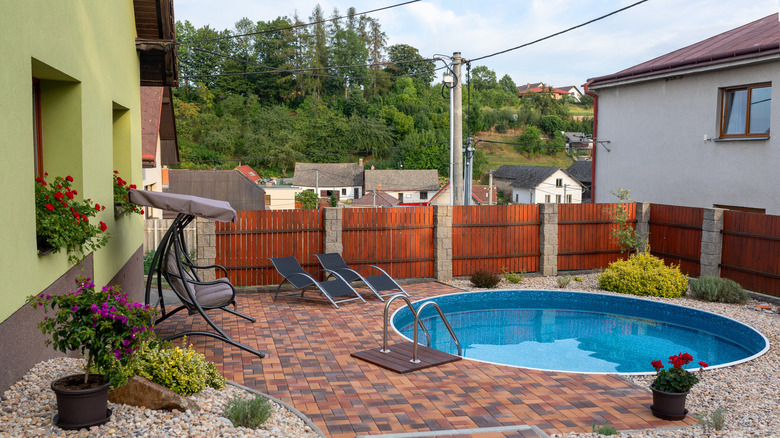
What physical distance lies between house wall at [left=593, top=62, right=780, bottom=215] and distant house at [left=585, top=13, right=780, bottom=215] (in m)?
0.02

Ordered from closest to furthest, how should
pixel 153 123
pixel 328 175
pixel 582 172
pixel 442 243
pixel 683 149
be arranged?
pixel 442 243, pixel 683 149, pixel 153 123, pixel 328 175, pixel 582 172

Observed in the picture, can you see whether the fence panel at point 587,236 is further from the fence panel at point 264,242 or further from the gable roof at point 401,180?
the gable roof at point 401,180

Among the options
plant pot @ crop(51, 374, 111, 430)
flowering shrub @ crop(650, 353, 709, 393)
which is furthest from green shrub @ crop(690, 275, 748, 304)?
plant pot @ crop(51, 374, 111, 430)

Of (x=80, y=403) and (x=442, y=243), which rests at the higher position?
(x=442, y=243)

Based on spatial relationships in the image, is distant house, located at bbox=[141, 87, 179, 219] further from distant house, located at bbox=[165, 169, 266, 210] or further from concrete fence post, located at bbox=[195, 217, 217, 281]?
distant house, located at bbox=[165, 169, 266, 210]

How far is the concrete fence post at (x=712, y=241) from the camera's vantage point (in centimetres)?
1278

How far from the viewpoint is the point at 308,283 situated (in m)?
11.3

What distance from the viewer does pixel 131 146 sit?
31.0 ft

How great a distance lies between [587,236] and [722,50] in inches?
214

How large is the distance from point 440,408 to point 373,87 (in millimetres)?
82768

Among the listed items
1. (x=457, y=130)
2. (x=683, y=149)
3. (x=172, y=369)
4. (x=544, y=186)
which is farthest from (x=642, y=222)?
(x=544, y=186)

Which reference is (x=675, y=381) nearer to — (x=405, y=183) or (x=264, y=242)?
(x=264, y=242)

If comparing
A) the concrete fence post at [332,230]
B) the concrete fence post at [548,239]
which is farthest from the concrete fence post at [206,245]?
the concrete fence post at [548,239]

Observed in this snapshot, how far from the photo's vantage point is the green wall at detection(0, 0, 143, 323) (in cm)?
424
